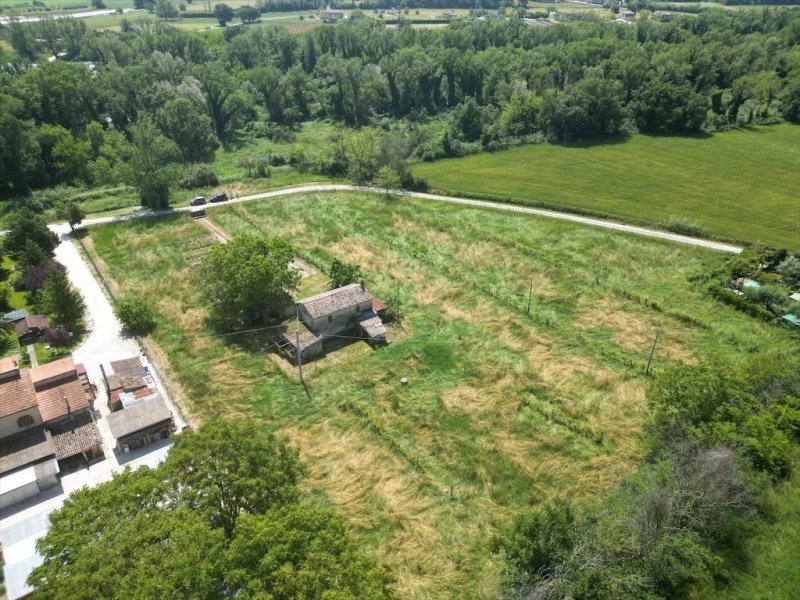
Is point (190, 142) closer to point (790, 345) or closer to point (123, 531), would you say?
point (123, 531)

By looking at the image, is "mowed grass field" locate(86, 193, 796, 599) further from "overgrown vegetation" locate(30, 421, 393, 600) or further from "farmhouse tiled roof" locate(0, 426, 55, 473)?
"farmhouse tiled roof" locate(0, 426, 55, 473)

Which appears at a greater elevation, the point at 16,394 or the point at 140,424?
the point at 16,394

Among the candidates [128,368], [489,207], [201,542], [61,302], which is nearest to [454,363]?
[128,368]

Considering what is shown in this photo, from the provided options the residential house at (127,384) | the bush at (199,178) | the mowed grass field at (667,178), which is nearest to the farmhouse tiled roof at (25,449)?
the residential house at (127,384)

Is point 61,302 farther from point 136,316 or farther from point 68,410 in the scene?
point 68,410

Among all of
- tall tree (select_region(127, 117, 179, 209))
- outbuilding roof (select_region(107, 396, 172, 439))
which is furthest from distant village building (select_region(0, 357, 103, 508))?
Result: tall tree (select_region(127, 117, 179, 209))

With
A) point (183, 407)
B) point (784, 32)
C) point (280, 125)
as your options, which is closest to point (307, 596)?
point (183, 407)
